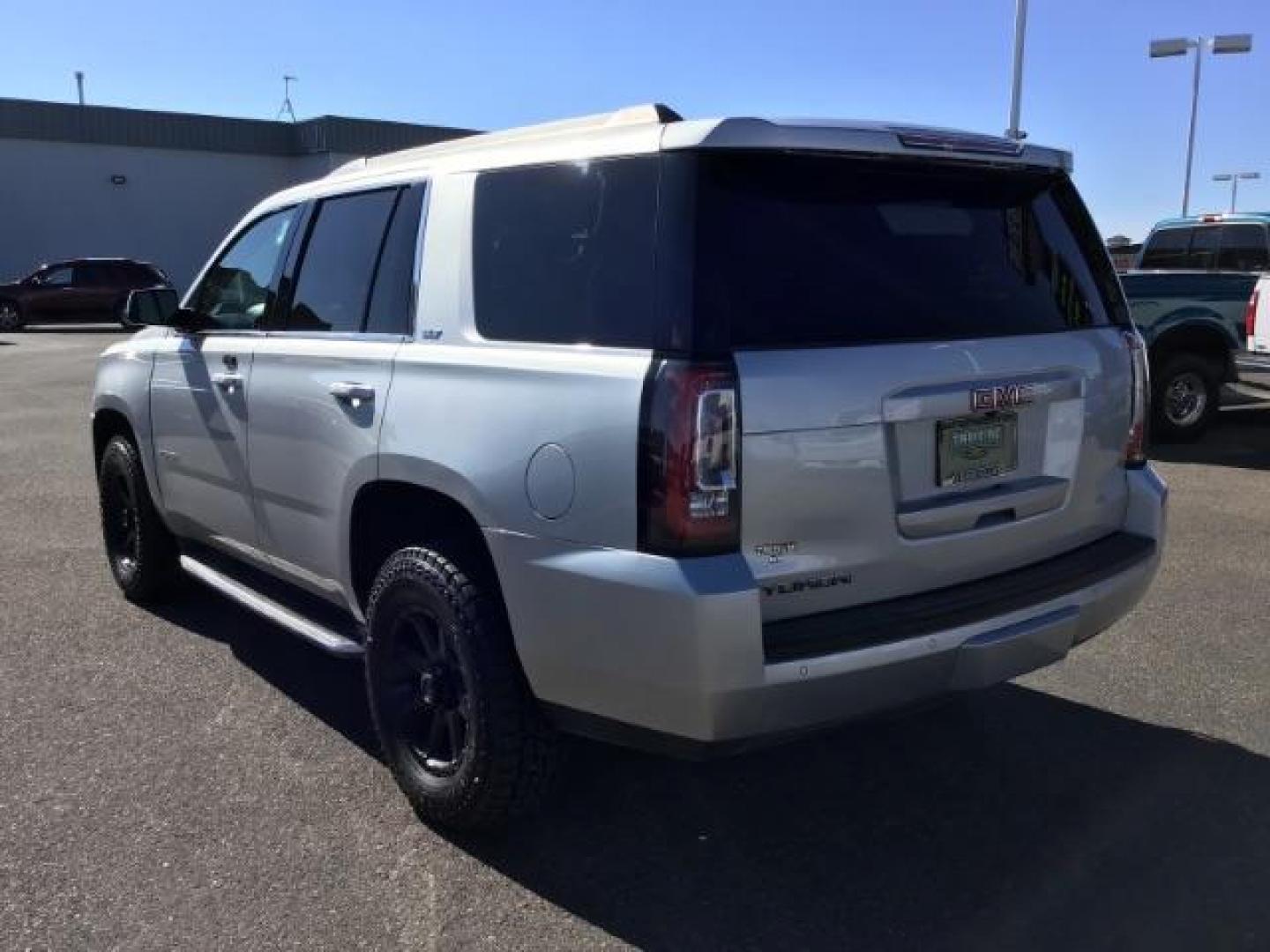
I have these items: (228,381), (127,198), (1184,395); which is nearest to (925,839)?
(228,381)

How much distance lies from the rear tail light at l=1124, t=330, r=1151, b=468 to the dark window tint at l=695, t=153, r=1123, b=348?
0.16m

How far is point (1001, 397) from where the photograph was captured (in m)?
3.06

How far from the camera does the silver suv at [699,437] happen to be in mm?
2666

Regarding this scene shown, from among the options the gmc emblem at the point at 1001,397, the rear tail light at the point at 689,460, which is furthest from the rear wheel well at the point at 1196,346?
the rear tail light at the point at 689,460

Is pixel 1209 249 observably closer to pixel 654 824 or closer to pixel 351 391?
pixel 654 824

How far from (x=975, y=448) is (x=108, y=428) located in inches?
174

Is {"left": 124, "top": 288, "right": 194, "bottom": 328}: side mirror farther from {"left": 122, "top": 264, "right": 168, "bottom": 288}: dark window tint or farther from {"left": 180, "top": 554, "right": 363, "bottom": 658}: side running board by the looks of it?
{"left": 122, "top": 264, "right": 168, "bottom": 288}: dark window tint

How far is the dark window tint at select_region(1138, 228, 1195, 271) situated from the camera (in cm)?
1284

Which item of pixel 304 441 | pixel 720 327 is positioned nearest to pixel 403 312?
pixel 304 441

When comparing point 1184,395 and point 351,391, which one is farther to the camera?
point 1184,395

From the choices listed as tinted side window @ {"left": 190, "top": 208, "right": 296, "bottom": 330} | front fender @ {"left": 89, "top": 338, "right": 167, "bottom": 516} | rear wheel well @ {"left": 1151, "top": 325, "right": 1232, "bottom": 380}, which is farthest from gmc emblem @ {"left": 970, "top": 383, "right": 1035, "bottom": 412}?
rear wheel well @ {"left": 1151, "top": 325, "right": 1232, "bottom": 380}

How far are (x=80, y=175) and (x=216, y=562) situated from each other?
36.1 meters

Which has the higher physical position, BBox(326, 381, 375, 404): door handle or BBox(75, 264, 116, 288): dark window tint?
BBox(326, 381, 375, 404): door handle

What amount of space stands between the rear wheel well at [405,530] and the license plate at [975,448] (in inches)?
47.5
